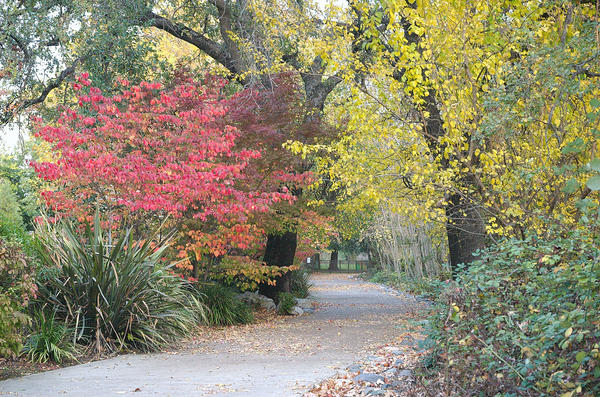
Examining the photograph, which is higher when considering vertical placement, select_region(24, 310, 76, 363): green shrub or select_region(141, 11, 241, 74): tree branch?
select_region(141, 11, 241, 74): tree branch

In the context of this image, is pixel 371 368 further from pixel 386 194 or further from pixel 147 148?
pixel 147 148

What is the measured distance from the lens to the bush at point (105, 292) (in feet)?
26.3

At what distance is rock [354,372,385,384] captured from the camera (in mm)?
5661

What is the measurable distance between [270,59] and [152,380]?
349 inches

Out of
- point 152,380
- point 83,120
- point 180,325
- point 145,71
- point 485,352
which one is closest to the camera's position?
point 485,352

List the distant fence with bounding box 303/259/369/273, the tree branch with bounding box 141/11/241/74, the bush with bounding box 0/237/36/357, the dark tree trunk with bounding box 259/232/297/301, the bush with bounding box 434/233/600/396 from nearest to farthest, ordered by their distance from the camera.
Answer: the bush with bounding box 434/233/600/396
the bush with bounding box 0/237/36/357
the tree branch with bounding box 141/11/241/74
the dark tree trunk with bounding box 259/232/297/301
the distant fence with bounding box 303/259/369/273

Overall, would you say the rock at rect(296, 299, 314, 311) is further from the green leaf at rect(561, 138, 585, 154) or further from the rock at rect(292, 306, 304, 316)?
the green leaf at rect(561, 138, 585, 154)

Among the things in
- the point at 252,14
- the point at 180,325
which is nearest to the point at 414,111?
the point at 180,325

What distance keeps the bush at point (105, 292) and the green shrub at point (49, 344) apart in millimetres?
214

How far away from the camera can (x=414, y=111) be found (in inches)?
348

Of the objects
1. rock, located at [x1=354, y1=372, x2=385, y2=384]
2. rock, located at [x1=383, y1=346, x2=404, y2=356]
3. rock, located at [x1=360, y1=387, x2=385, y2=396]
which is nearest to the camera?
rock, located at [x1=360, y1=387, x2=385, y2=396]

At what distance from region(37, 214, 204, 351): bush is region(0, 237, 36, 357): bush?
145 cm

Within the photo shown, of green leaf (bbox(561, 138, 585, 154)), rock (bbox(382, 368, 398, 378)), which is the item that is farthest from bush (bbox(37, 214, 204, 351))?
green leaf (bbox(561, 138, 585, 154))

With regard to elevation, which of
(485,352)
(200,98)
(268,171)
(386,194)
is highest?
(200,98)
